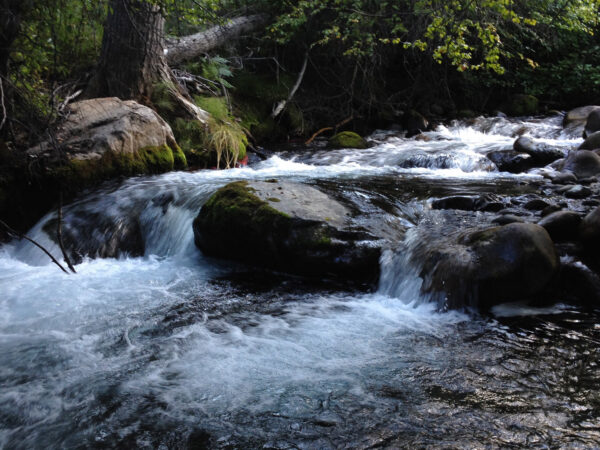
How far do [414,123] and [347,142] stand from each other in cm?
287

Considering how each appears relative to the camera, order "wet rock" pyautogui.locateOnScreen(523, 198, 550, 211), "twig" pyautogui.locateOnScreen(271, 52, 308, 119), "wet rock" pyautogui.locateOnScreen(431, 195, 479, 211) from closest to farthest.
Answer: "wet rock" pyautogui.locateOnScreen(523, 198, 550, 211) < "wet rock" pyautogui.locateOnScreen(431, 195, 479, 211) < "twig" pyautogui.locateOnScreen(271, 52, 308, 119)

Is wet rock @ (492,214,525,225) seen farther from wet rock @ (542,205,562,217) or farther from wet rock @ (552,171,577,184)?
wet rock @ (552,171,577,184)

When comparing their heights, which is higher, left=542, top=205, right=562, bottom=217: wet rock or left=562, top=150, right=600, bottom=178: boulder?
left=562, top=150, right=600, bottom=178: boulder

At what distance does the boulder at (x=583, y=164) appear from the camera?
7.09 m

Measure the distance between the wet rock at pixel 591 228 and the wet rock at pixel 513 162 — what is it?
411cm

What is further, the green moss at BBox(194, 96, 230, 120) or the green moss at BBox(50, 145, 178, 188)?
the green moss at BBox(194, 96, 230, 120)

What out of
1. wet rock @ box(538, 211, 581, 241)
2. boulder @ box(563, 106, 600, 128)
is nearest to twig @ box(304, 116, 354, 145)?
boulder @ box(563, 106, 600, 128)

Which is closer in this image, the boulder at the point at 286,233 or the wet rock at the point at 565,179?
the boulder at the point at 286,233

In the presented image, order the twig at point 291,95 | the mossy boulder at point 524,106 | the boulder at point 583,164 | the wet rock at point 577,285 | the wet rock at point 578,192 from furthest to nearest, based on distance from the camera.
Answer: the mossy boulder at point 524,106
the twig at point 291,95
the boulder at point 583,164
the wet rock at point 578,192
the wet rock at point 577,285

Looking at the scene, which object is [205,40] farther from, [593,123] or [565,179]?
[593,123]

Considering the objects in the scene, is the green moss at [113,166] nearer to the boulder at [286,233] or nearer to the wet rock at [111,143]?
the wet rock at [111,143]

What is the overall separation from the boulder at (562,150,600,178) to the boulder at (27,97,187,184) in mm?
6395

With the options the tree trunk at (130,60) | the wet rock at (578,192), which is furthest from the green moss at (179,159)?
the wet rock at (578,192)

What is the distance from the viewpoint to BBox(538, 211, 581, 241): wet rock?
4391mm
